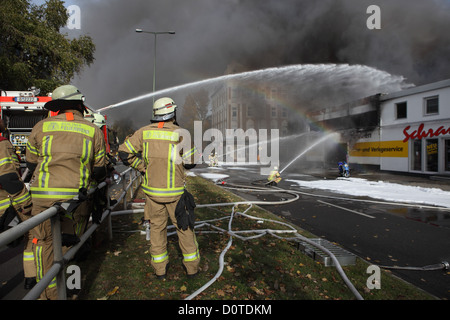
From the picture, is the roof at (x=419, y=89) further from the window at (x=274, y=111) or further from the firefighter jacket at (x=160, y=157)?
the window at (x=274, y=111)

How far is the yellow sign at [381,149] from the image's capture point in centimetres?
1807

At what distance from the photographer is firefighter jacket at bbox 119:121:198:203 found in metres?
3.06

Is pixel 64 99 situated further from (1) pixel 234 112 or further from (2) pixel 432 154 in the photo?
(1) pixel 234 112

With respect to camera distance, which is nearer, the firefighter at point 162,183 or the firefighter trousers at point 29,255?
the firefighter trousers at point 29,255

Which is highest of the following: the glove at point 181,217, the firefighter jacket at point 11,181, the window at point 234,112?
the window at point 234,112

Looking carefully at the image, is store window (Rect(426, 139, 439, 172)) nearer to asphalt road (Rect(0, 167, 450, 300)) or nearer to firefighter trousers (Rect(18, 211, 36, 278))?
asphalt road (Rect(0, 167, 450, 300))

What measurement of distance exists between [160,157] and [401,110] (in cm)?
2017

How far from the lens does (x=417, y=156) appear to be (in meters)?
17.1

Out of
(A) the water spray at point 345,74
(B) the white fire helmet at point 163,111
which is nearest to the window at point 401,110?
(A) the water spray at point 345,74

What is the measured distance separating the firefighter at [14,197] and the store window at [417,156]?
20152 millimetres

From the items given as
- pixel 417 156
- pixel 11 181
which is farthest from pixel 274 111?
pixel 11 181

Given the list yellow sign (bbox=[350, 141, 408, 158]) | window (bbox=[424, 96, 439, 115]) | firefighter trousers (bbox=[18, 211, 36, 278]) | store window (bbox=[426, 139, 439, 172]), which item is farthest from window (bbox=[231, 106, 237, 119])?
firefighter trousers (bbox=[18, 211, 36, 278])
